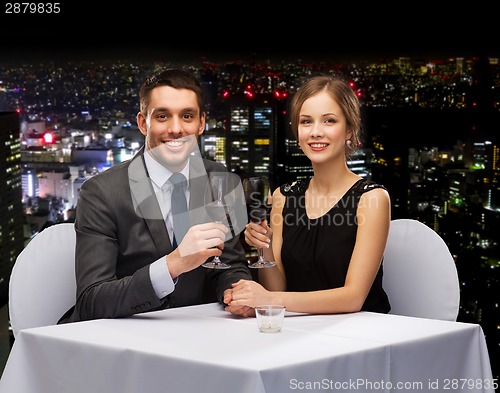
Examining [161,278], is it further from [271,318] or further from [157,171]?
[157,171]

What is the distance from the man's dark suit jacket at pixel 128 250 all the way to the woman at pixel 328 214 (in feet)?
0.63

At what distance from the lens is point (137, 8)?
519cm

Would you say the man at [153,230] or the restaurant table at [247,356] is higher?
the man at [153,230]

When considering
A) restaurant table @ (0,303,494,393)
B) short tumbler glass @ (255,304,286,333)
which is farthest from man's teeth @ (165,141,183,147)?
short tumbler glass @ (255,304,286,333)

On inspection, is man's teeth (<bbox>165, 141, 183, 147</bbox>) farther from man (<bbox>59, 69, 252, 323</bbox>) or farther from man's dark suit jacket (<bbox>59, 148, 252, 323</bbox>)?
man's dark suit jacket (<bbox>59, 148, 252, 323</bbox>)

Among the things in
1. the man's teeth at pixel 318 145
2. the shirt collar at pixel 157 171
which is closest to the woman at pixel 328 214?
the man's teeth at pixel 318 145

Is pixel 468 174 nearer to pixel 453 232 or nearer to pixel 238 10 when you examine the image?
pixel 453 232

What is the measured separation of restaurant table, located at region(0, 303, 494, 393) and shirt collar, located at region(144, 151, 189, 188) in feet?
1.92

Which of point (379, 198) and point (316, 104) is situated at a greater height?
point (316, 104)

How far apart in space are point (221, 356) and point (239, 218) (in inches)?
26.4

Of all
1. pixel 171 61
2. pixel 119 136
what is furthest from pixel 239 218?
pixel 171 61

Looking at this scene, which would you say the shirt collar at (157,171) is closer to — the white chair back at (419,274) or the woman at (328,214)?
the woman at (328,214)

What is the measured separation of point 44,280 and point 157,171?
57cm

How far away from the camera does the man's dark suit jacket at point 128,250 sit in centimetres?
237
